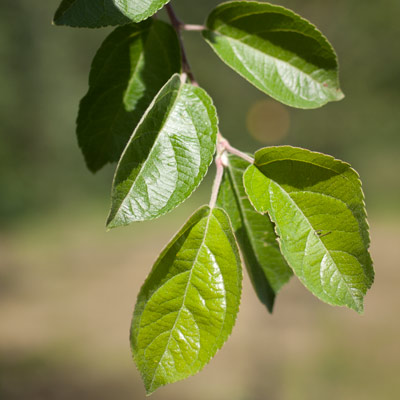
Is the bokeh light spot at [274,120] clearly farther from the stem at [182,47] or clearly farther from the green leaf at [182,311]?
the green leaf at [182,311]

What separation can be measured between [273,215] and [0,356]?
7.42 meters

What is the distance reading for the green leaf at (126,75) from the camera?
80cm

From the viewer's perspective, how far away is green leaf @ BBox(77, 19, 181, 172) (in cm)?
80

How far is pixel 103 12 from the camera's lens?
23.9 inches

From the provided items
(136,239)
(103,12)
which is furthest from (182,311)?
(136,239)

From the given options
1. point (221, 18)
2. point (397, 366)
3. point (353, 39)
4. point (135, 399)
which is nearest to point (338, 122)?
point (353, 39)

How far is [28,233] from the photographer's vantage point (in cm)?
1117

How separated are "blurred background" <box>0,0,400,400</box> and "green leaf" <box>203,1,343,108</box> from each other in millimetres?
4192

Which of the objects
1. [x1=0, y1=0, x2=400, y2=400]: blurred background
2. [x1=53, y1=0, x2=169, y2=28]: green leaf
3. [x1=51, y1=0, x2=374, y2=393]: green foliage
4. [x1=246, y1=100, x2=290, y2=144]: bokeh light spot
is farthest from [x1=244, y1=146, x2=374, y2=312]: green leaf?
[x1=246, y1=100, x2=290, y2=144]: bokeh light spot

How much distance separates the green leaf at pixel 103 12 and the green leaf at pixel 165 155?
0.31ft

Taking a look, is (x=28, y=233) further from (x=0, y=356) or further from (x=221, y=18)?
(x=221, y=18)

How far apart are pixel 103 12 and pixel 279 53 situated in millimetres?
330

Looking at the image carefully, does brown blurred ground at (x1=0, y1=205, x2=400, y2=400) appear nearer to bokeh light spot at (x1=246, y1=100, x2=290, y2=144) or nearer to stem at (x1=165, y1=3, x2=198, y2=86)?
bokeh light spot at (x1=246, y1=100, x2=290, y2=144)

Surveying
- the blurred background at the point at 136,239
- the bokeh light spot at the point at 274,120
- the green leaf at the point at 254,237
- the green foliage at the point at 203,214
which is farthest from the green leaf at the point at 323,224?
the bokeh light spot at the point at 274,120
